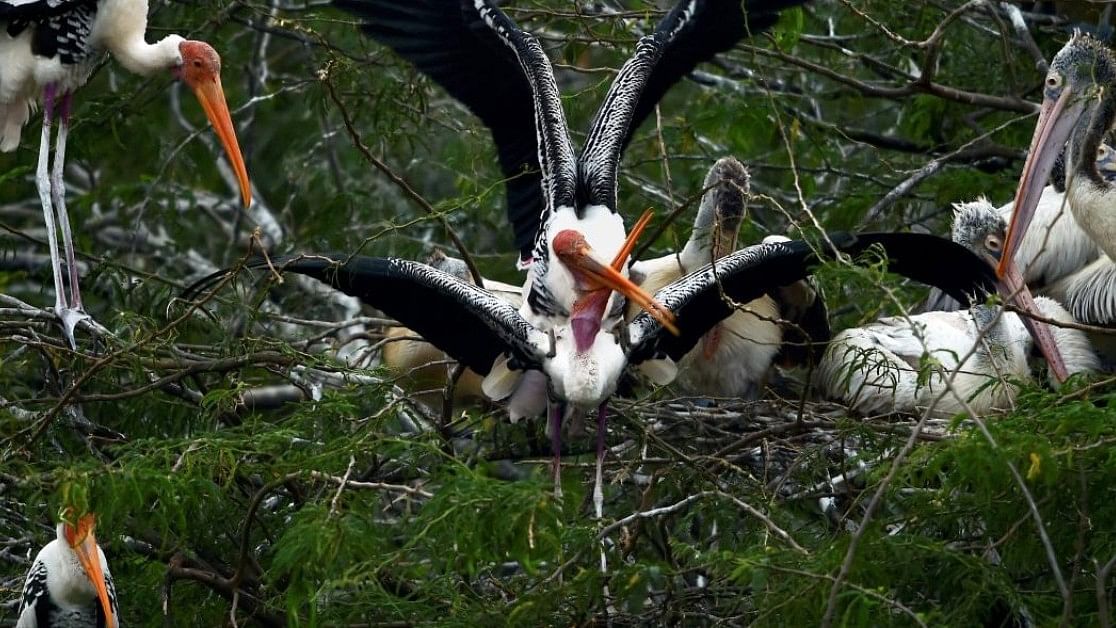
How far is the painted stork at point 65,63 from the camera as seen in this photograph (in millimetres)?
5797

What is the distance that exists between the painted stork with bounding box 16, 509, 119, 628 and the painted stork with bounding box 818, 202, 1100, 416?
2.43 meters

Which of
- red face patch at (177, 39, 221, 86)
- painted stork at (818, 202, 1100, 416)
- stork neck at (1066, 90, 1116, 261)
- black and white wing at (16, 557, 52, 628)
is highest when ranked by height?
red face patch at (177, 39, 221, 86)

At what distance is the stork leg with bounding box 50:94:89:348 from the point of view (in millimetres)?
5414

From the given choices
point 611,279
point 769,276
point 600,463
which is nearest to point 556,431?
point 600,463

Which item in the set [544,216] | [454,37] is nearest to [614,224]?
[544,216]

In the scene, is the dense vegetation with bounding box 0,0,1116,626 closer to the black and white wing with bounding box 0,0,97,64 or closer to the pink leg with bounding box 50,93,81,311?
the pink leg with bounding box 50,93,81,311

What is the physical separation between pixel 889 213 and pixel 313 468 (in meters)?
3.07

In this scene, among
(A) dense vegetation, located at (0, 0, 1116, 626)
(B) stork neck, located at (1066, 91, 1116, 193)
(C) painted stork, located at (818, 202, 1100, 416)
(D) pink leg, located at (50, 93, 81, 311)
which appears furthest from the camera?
(B) stork neck, located at (1066, 91, 1116, 193)

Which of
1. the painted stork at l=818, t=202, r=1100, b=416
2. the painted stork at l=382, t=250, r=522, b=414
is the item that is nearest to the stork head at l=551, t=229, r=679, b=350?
the painted stork at l=818, t=202, r=1100, b=416

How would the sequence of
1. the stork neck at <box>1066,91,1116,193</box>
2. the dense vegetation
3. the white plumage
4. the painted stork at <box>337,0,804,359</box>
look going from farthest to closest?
the white plumage → the stork neck at <box>1066,91,1116,193</box> → the painted stork at <box>337,0,804,359</box> → the dense vegetation

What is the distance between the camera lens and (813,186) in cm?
677

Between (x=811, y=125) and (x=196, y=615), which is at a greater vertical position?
(x=811, y=125)

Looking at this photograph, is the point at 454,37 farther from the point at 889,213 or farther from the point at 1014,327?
the point at 1014,327

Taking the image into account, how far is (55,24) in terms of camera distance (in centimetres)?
584
